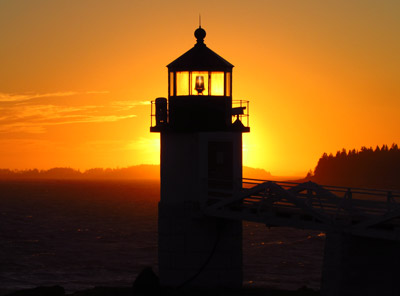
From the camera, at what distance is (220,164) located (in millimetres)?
28578

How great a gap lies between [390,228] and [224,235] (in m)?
8.82

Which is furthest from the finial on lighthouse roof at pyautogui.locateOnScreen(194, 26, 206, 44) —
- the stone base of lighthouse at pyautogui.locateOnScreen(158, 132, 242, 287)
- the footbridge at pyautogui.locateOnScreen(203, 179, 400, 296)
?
the footbridge at pyautogui.locateOnScreen(203, 179, 400, 296)

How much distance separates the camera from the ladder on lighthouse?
21344mm

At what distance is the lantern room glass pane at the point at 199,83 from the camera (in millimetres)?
28875

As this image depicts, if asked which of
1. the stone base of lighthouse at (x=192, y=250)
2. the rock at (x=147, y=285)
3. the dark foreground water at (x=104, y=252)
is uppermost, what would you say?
the stone base of lighthouse at (x=192, y=250)

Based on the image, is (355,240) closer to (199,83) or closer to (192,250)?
(192,250)

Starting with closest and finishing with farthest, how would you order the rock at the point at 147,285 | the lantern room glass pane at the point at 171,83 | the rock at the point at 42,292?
the rock at the point at 147,285, the lantern room glass pane at the point at 171,83, the rock at the point at 42,292

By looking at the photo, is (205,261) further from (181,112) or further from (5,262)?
(5,262)

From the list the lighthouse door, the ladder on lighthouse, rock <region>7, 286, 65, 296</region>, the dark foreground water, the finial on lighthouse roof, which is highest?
the finial on lighthouse roof

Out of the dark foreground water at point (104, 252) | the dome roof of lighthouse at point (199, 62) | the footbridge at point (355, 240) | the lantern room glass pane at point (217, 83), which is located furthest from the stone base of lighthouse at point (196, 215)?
the dark foreground water at point (104, 252)

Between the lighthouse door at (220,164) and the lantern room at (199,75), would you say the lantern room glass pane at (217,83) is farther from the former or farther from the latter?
the lighthouse door at (220,164)

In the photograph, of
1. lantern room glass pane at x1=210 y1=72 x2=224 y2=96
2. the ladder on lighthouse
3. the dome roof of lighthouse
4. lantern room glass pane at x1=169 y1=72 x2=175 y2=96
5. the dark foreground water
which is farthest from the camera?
the dark foreground water

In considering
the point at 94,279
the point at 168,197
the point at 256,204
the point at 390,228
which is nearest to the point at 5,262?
the point at 94,279

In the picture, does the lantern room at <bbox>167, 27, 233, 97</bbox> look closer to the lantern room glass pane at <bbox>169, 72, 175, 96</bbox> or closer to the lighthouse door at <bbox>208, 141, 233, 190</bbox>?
the lantern room glass pane at <bbox>169, 72, 175, 96</bbox>
